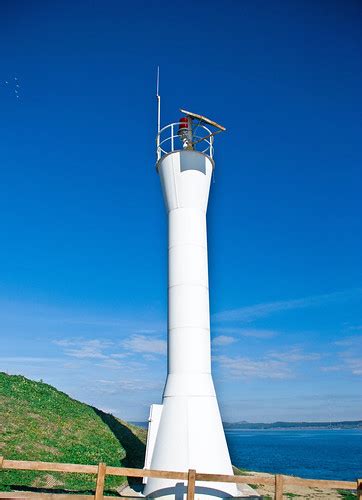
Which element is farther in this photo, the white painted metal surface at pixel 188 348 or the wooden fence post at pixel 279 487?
the white painted metal surface at pixel 188 348

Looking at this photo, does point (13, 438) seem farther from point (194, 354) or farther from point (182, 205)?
point (182, 205)

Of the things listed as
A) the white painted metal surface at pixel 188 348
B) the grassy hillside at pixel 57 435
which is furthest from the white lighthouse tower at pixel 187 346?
the grassy hillside at pixel 57 435

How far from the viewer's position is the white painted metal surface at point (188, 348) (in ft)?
43.1

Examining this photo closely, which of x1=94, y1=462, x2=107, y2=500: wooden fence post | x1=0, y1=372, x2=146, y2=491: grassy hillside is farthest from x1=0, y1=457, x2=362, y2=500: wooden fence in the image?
x1=0, y1=372, x2=146, y2=491: grassy hillside

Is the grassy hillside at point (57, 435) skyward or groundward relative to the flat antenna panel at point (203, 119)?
groundward

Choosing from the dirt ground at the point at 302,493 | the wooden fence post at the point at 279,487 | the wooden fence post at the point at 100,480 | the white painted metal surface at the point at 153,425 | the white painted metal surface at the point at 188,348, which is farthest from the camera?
the dirt ground at the point at 302,493

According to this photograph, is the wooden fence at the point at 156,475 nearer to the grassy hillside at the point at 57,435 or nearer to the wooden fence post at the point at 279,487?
the wooden fence post at the point at 279,487

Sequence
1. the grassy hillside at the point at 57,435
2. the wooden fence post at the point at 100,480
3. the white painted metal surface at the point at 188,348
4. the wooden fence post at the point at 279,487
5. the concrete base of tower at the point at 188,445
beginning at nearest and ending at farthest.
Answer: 1. the wooden fence post at the point at 100,480
2. the wooden fence post at the point at 279,487
3. the concrete base of tower at the point at 188,445
4. the white painted metal surface at the point at 188,348
5. the grassy hillside at the point at 57,435

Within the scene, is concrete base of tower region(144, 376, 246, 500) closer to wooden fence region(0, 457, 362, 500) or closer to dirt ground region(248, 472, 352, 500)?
dirt ground region(248, 472, 352, 500)

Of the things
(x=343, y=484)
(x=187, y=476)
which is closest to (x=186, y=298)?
(x=187, y=476)

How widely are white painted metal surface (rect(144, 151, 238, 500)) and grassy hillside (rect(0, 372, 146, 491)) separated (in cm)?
396

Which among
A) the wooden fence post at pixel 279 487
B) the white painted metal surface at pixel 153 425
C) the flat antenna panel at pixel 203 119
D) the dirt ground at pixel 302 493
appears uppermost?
the flat antenna panel at pixel 203 119

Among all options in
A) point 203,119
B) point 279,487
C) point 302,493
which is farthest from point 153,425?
point 203,119

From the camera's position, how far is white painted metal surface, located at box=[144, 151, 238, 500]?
13.1 metres
